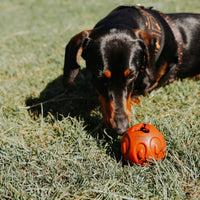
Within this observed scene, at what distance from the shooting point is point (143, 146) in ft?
5.77

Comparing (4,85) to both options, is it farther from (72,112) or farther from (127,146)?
(127,146)

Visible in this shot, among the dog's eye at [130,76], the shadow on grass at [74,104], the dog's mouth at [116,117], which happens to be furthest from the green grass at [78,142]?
the dog's eye at [130,76]

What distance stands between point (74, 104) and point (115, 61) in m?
1.09

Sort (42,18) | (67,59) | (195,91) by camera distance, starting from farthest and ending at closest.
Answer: (42,18)
(195,91)
(67,59)

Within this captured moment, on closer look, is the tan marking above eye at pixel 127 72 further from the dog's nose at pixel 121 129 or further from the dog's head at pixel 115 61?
the dog's nose at pixel 121 129

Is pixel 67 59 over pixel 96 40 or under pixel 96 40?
under

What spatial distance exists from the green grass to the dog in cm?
24

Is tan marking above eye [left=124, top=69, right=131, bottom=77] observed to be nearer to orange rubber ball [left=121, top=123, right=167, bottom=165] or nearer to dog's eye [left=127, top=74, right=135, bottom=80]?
dog's eye [left=127, top=74, right=135, bottom=80]

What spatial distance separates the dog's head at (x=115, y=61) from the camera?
2092 mm

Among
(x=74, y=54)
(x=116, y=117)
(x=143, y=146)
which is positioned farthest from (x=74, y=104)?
(x=143, y=146)

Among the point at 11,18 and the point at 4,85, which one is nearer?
the point at 4,85

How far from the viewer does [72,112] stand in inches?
108

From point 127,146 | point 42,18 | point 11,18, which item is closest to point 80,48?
point 127,146

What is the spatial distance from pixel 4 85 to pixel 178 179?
2.65 metres
